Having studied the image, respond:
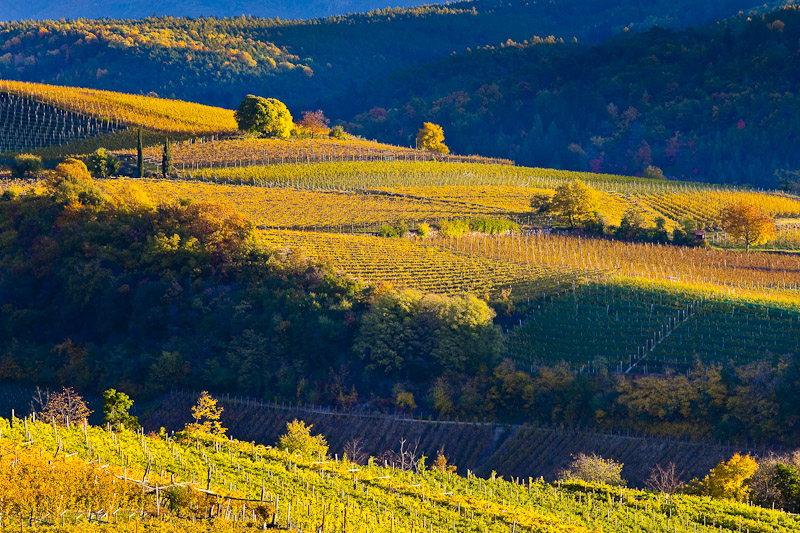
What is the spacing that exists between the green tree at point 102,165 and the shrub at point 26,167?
163 inches

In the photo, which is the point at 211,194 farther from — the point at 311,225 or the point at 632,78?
the point at 632,78

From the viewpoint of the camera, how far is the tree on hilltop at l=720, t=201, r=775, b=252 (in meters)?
84.6

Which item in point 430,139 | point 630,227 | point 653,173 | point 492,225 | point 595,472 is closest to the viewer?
point 595,472

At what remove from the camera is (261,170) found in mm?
98250

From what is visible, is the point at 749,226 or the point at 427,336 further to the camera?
the point at 749,226

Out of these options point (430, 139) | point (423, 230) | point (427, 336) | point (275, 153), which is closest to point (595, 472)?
point (427, 336)

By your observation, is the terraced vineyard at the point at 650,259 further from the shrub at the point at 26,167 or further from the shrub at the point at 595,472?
the shrub at the point at 26,167

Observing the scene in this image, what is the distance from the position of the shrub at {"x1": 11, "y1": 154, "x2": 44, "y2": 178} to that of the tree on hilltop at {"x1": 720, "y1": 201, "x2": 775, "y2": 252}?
5250 cm

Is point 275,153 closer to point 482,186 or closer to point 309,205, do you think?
point 482,186

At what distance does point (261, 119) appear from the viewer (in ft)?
376

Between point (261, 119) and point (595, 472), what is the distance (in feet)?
234

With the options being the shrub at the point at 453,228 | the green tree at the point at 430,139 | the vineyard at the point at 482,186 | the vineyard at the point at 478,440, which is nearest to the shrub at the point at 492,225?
the shrub at the point at 453,228


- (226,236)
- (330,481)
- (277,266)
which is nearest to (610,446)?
(330,481)

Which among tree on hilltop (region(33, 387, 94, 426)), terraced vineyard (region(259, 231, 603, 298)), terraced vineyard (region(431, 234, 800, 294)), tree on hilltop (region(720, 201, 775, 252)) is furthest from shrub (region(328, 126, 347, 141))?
tree on hilltop (region(33, 387, 94, 426))
